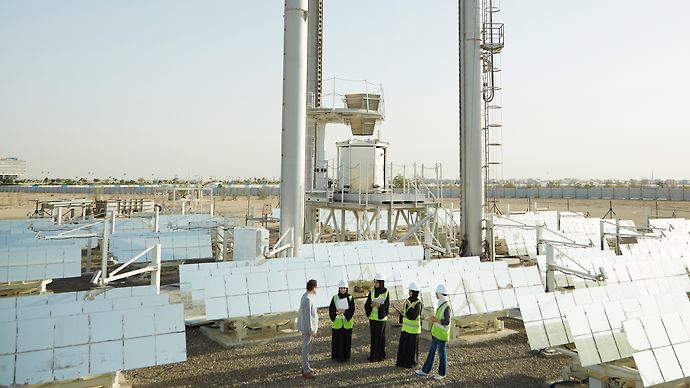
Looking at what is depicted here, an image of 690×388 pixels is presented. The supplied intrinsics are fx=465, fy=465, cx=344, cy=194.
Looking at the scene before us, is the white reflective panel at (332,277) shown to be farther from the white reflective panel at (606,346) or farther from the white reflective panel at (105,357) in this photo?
the white reflective panel at (606,346)

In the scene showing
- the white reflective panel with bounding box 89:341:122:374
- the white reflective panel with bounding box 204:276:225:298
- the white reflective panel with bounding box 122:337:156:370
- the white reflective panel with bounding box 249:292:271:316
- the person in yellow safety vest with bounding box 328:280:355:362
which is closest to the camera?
the white reflective panel with bounding box 89:341:122:374

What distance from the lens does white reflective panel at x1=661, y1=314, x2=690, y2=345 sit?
6430 mm

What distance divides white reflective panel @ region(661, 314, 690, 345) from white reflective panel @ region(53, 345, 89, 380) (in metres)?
7.97

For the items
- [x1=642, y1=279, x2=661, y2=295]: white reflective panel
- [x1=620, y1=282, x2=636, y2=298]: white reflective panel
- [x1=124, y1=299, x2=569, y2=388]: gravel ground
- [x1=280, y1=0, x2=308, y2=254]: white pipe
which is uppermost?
[x1=280, y1=0, x2=308, y2=254]: white pipe

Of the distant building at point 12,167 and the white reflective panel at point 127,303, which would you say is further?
the distant building at point 12,167

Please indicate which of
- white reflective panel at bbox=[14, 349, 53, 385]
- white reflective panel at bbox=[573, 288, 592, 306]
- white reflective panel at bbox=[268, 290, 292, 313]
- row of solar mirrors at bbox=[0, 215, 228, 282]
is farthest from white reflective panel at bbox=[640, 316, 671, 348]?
row of solar mirrors at bbox=[0, 215, 228, 282]

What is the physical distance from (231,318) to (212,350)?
76 cm

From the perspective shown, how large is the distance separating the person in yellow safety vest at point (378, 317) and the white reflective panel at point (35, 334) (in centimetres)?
493

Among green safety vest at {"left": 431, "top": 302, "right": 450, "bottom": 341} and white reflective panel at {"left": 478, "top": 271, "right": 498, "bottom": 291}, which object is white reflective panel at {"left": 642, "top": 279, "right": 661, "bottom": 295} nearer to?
white reflective panel at {"left": 478, "top": 271, "right": 498, "bottom": 291}

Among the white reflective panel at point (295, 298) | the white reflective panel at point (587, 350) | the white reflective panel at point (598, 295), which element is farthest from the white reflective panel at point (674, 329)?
the white reflective panel at point (295, 298)

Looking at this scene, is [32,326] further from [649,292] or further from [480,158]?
[480,158]

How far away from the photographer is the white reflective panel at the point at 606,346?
663cm

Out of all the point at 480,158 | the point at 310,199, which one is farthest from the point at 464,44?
the point at 310,199

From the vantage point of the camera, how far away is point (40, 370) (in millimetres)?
6094
